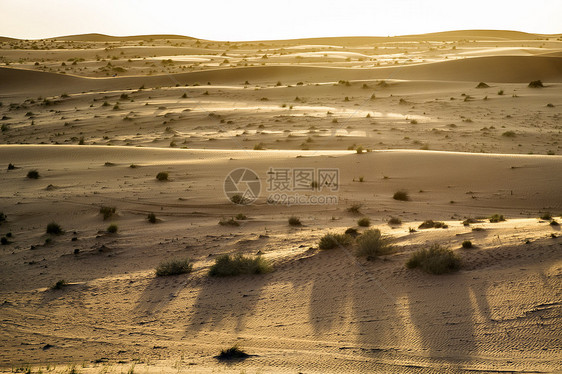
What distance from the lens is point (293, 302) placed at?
8227mm

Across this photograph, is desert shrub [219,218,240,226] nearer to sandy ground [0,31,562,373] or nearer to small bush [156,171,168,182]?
sandy ground [0,31,562,373]

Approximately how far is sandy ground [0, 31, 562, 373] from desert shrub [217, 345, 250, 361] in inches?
5.8

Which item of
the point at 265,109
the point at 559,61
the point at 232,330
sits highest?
the point at 559,61

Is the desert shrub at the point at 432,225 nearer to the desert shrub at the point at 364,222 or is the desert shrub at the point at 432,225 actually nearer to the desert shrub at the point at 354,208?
the desert shrub at the point at 364,222

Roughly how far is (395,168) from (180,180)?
7.32m

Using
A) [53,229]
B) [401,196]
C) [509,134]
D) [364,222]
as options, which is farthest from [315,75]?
[53,229]

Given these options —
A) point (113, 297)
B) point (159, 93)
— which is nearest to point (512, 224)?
point (113, 297)

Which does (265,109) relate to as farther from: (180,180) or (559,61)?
(559,61)

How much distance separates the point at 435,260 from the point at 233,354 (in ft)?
12.3

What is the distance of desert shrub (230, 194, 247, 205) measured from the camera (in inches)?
591

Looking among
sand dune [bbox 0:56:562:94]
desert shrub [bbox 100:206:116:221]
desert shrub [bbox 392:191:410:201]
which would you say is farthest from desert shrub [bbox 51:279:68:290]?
sand dune [bbox 0:56:562:94]

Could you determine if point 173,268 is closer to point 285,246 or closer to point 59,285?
point 59,285

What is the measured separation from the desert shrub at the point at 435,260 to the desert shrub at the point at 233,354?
3.51 m

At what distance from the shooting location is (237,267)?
941cm
